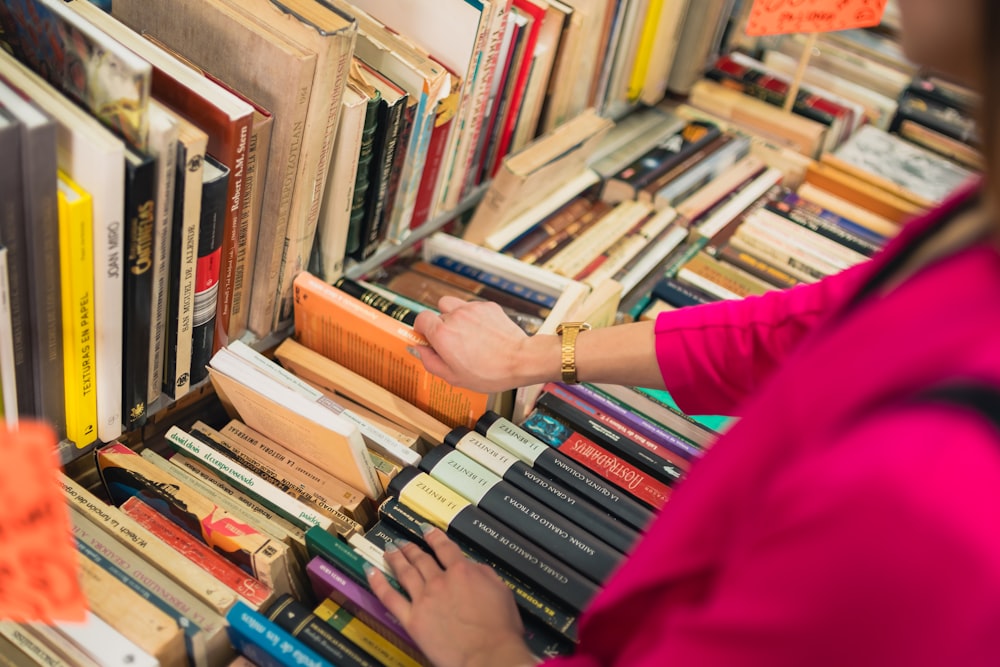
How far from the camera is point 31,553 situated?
2.37 ft

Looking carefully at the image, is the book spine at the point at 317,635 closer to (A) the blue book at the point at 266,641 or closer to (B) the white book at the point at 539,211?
(A) the blue book at the point at 266,641

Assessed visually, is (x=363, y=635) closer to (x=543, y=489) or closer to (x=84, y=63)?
(x=543, y=489)

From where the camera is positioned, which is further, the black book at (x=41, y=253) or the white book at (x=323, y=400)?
the white book at (x=323, y=400)

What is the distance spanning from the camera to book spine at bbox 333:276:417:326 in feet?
3.80

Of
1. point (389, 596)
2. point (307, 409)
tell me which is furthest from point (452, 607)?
point (307, 409)

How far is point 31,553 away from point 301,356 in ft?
1.64

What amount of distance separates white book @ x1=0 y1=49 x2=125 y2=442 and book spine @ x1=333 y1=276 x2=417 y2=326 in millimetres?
348

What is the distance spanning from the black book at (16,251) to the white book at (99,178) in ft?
0.18

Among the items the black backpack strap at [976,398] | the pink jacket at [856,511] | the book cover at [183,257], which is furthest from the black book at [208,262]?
the black backpack strap at [976,398]

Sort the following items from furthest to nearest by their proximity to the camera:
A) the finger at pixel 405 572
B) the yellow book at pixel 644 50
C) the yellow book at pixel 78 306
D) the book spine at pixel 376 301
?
the yellow book at pixel 644 50 → the book spine at pixel 376 301 → the finger at pixel 405 572 → the yellow book at pixel 78 306

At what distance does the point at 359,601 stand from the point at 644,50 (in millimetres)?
1256

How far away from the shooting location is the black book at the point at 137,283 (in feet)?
2.66

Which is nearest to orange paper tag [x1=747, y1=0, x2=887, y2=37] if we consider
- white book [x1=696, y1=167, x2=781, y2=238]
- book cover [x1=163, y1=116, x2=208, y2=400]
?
white book [x1=696, y1=167, x2=781, y2=238]

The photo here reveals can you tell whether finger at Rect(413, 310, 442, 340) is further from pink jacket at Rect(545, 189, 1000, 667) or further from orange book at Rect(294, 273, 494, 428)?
pink jacket at Rect(545, 189, 1000, 667)
